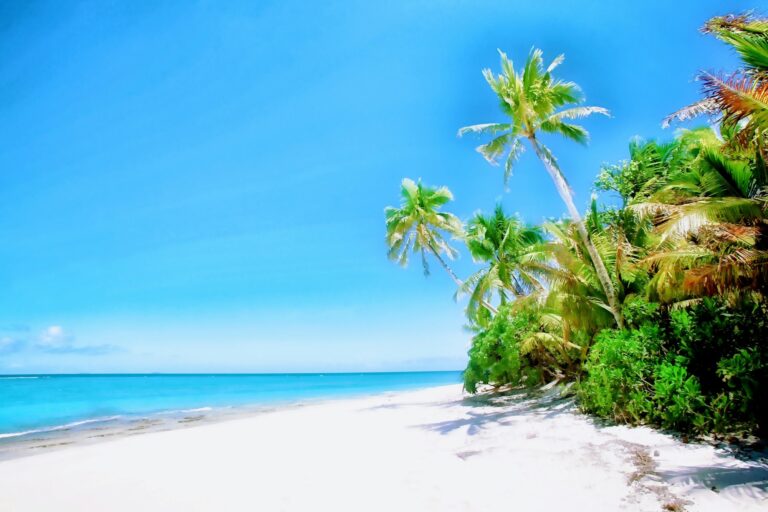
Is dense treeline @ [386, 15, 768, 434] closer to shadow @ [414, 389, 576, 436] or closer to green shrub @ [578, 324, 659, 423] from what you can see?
green shrub @ [578, 324, 659, 423]

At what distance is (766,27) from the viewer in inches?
201

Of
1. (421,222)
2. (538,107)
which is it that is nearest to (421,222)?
(421,222)

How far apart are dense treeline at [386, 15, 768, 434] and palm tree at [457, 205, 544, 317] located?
1.47m

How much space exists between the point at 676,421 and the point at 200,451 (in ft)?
27.8

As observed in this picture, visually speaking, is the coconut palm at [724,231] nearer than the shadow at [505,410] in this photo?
Yes

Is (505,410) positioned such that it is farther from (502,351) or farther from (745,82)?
(745,82)

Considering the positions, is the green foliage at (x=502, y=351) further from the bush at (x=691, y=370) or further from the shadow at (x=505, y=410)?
the bush at (x=691, y=370)

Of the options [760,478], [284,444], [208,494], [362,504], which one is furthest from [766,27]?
[284,444]

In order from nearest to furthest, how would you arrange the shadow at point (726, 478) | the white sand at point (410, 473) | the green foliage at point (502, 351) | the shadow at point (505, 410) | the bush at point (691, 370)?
the shadow at point (726, 478), the white sand at point (410, 473), the bush at point (691, 370), the shadow at point (505, 410), the green foliage at point (502, 351)

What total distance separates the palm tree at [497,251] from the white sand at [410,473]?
660 centimetres

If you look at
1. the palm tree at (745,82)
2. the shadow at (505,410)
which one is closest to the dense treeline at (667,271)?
the palm tree at (745,82)

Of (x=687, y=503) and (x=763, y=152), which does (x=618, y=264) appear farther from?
(x=687, y=503)

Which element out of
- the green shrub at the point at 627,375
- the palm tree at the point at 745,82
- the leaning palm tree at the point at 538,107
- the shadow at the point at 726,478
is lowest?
the shadow at the point at 726,478

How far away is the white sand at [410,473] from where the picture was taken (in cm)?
412
